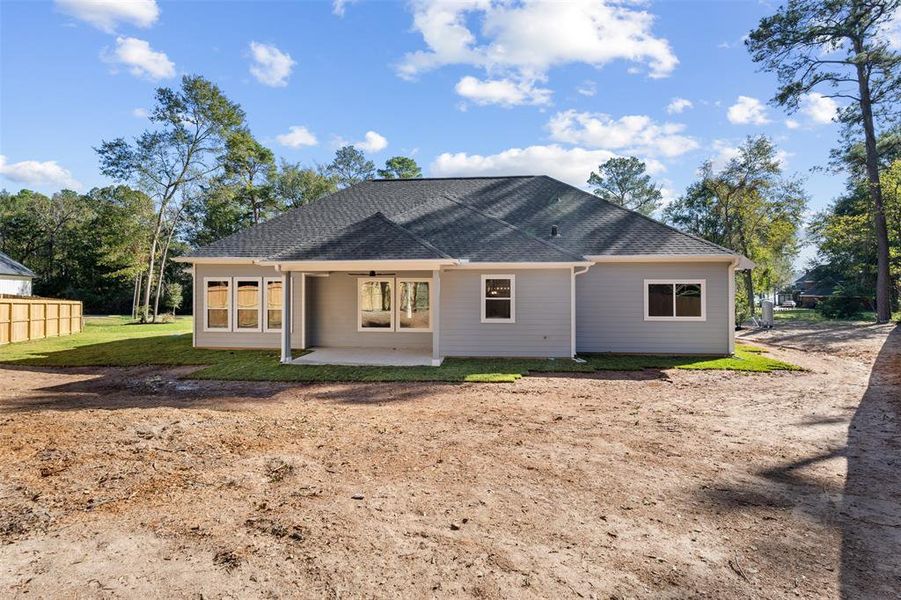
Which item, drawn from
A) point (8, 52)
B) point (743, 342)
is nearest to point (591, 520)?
point (743, 342)

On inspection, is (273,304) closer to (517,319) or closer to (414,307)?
(414,307)

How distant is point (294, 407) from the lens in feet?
22.6

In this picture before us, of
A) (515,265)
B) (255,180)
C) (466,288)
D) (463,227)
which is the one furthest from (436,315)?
(255,180)

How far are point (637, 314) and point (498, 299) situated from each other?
412 centimetres

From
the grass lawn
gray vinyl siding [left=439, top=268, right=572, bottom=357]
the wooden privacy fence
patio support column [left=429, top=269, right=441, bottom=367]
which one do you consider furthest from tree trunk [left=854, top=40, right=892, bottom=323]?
the wooden privacy fence

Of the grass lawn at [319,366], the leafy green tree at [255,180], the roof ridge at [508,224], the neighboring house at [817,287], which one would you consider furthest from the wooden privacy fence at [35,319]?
the neighboring house at [817,287]

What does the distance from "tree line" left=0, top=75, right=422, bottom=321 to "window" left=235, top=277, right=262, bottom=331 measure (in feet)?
54.8

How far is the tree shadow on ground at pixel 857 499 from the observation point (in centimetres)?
268

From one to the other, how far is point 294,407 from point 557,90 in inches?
696

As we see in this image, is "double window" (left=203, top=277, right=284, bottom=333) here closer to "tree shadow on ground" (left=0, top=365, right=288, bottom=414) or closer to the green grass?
"tree shadow on ground" (left=0, top=365, right=288, bottom=414)

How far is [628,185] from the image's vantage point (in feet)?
163

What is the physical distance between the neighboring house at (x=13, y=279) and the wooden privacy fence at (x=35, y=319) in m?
13.3

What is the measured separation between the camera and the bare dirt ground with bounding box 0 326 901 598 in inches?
103

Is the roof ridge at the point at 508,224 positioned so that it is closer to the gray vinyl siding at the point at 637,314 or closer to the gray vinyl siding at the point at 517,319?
the gray vinyl siding at the point at 517,319
